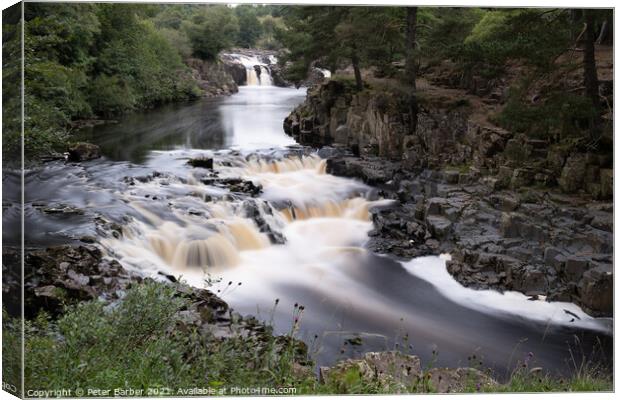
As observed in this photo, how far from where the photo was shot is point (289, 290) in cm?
534

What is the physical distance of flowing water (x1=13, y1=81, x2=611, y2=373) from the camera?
5.14 meters

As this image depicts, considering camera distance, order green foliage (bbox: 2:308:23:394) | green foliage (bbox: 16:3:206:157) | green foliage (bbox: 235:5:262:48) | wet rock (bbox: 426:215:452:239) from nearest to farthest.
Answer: green foliage (bbox: 2:308:23:394)
green foliage (bbox: 16:3:206:157)
green foliage (bbox: 235:5:262:48)
wet rock (bbox: 426:215:452:239)

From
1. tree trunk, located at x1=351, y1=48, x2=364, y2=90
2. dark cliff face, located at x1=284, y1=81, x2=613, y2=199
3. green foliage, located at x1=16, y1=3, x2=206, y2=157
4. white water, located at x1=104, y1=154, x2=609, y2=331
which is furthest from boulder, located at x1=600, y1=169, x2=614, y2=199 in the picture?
green foliage, located at x1=16, y1=3, x2=206, y2=157

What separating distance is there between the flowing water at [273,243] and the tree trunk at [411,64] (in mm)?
939

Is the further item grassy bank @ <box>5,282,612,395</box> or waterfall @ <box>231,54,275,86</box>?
waterfall @ <box>231,54,275,86</box>

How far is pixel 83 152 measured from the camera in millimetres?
6129

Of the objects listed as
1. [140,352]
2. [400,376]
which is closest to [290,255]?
[400,376]

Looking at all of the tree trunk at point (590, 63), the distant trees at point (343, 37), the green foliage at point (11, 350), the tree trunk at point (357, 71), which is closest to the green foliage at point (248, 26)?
the distant trees at point (343, 37)

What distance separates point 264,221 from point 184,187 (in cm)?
87

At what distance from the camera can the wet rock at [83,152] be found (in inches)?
231

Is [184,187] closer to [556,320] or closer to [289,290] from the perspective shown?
[289,290]

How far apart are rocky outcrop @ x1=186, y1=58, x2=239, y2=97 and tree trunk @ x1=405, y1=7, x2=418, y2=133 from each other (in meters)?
1.77

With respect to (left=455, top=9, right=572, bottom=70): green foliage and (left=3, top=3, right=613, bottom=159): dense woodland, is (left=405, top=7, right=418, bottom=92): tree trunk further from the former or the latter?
(left=455, top=9, right=572, bottom=70): green foliage

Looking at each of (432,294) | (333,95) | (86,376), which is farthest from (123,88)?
(432,294)
